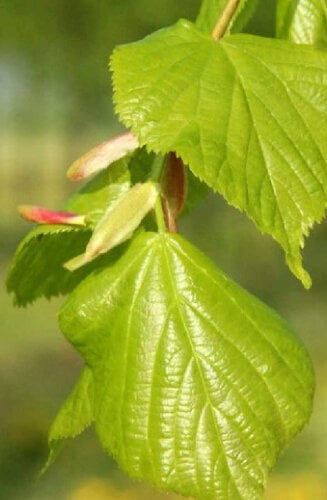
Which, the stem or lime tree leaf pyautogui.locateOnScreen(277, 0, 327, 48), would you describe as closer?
the stem

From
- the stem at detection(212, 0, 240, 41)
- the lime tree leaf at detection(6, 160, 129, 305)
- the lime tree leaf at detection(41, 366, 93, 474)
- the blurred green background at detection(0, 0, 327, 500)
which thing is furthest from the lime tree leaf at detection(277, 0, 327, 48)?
the blurred green background at detection(0, 0, 327, 500)

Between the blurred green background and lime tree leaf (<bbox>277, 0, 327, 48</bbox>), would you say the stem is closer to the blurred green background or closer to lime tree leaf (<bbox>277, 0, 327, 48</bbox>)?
lime tree leaf (<bbox>277, 0, 327, 48</bbox>)

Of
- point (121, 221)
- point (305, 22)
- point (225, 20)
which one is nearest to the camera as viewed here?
A: point (121, 221)

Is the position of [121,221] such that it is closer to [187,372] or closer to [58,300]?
[187,372]

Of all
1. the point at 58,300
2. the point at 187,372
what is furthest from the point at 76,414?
the point at 58,300

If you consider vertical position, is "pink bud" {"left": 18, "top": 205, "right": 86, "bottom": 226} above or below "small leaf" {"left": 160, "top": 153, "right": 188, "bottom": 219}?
below

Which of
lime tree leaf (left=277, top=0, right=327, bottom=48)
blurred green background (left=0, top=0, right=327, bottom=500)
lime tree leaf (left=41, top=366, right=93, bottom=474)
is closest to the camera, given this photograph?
lime tree leaf (left=41, top=366, right=93, bottom=474)

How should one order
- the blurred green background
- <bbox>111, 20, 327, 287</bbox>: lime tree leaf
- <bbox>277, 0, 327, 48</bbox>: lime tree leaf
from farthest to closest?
the blurred green background, <bbox>277, 0, 327, 48</bbox>: lime tree leaf, <bbox>111, 20, 327, 287</bbox>: lime tree leaf
